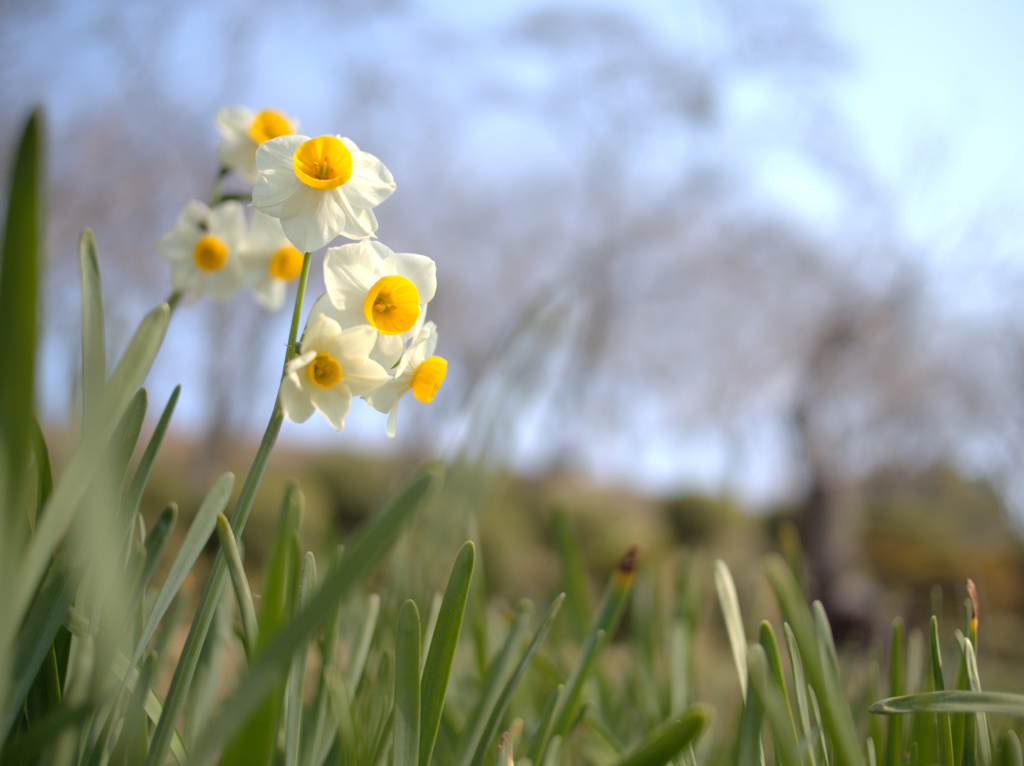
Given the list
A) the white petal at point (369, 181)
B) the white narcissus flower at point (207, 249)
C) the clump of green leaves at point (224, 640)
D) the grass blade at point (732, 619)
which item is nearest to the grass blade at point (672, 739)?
the clump of green leaves at point (224, 640)

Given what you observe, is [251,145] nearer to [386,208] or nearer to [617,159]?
[386,208]

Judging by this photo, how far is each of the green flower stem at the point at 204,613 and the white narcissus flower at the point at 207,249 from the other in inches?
6.1

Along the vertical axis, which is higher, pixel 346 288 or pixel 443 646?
pixel 346 288

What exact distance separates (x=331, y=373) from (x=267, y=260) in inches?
6.5

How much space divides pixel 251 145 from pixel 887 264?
4.56 meters

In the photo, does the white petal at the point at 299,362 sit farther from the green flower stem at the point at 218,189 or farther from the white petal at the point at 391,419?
the green flower stem at the point at 218,189

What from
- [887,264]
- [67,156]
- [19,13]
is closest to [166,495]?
[67,156]

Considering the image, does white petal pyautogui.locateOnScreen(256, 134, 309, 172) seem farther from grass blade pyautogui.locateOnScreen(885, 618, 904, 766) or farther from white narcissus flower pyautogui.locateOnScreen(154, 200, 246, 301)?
grass blade pyautogui.locateOnScreen(885, 618, 904, 766)

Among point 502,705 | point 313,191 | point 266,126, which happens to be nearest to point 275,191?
point 313,191

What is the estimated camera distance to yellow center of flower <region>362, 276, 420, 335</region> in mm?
257

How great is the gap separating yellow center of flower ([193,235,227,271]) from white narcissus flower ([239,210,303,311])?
0.01 metres

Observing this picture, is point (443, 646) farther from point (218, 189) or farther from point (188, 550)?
point (218, 189)

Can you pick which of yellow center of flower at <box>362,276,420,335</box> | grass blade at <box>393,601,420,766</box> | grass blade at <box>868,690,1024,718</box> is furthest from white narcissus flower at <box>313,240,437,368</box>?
grass blade at <box>868,690,1024,718</box>

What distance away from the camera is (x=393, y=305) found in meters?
0.26
